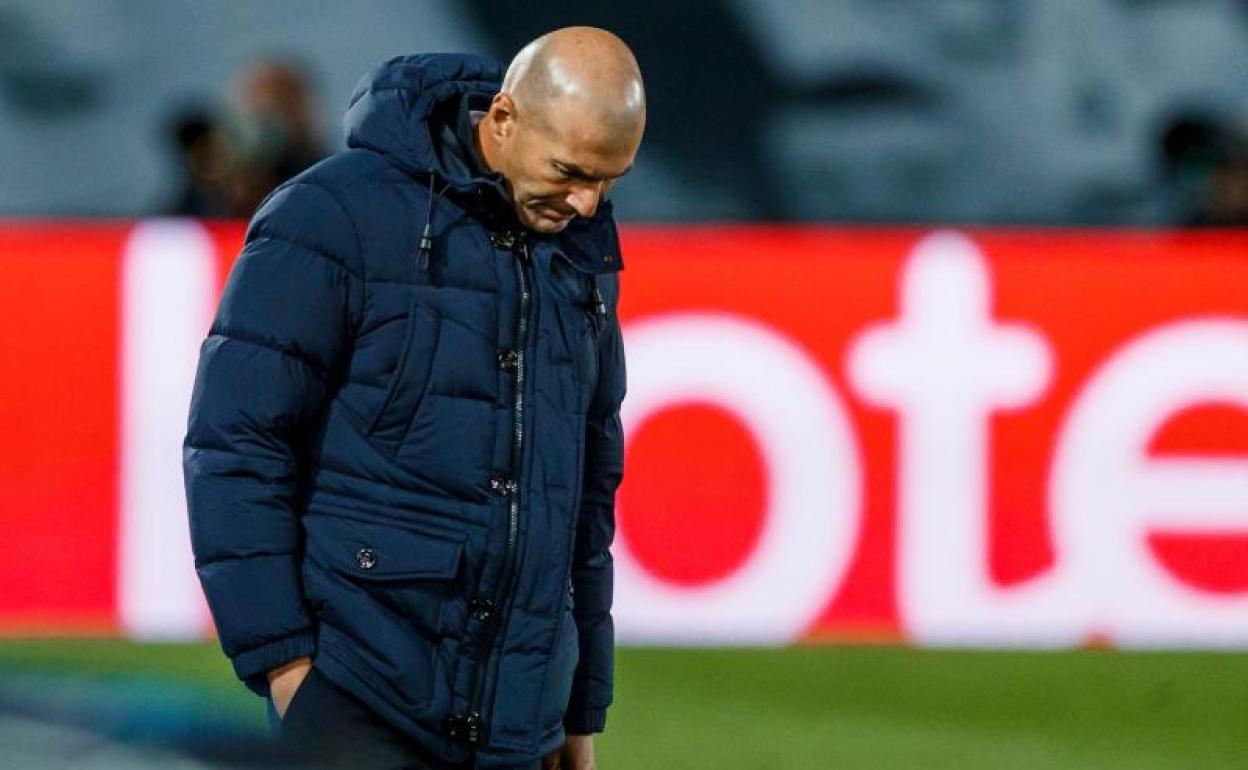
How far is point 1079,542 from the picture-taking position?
7996 millimetres

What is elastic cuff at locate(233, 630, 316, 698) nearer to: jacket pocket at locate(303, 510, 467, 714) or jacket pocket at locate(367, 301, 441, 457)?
jacket pocket at locate(303, 510, 467, 714)

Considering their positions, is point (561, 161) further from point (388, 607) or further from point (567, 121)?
point (388, 607)

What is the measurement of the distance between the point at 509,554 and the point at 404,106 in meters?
0.66

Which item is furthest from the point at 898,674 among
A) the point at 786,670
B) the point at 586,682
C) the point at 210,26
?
the point at 210,26

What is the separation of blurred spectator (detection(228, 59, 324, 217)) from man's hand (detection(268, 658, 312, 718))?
591cm

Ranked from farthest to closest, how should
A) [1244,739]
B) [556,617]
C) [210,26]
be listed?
[210,26] → [1244,739] → [556,617]

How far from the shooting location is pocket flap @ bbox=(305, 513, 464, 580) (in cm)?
376

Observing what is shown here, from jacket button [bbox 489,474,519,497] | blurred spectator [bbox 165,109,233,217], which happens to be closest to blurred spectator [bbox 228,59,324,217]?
blurred spectator [bbox 165,109,233,217]

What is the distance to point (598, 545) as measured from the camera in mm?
4156

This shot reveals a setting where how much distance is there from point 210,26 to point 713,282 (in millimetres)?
4321

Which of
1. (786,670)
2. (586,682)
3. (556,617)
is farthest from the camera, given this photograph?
Result: (786,670)

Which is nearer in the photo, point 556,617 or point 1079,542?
point 556,617

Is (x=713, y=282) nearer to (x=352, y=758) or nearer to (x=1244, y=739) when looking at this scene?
(x=1244, y=739)

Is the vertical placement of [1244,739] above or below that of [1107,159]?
below
